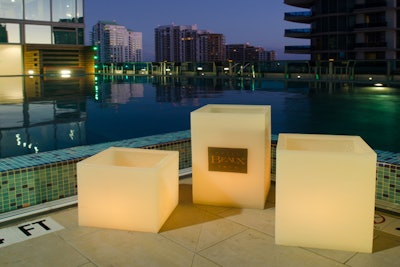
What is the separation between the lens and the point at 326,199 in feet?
11.6

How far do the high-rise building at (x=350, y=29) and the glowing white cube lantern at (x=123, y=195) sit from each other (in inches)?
1746

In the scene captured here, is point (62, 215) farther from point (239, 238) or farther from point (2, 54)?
point (2, 54)

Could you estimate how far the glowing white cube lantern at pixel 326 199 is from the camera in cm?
343

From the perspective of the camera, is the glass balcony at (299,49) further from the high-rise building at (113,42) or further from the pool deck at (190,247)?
the high-rise building at (113,42)

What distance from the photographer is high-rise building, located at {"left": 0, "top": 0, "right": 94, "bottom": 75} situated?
40.1m

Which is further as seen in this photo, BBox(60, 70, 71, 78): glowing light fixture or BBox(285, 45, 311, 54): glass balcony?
BBox(285, 45, 311, 54): glass balcony

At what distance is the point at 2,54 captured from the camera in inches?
1598

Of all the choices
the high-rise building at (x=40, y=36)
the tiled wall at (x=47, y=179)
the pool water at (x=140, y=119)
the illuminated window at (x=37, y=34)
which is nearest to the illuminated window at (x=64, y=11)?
the high-rise building at (x=40, y=36)

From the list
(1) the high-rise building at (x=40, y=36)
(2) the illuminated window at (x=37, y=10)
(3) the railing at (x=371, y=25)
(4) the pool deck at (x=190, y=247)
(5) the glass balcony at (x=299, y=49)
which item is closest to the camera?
(4) the pool deck at (x=190, y=247)

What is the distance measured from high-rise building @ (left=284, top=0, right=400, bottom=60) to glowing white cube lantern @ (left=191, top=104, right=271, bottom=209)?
4340cm

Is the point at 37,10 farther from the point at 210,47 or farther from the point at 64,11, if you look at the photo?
the point at 210,47

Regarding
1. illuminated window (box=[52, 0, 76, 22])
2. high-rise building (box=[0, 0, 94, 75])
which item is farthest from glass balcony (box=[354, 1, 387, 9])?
illuminated window (box=[52, 0, 76, 22])

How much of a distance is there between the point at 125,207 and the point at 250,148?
135 centimetres

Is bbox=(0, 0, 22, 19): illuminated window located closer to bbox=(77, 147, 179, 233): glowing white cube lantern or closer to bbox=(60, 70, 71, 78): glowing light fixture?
bbox=(60, 70, 71, 78): glowing light fixture
